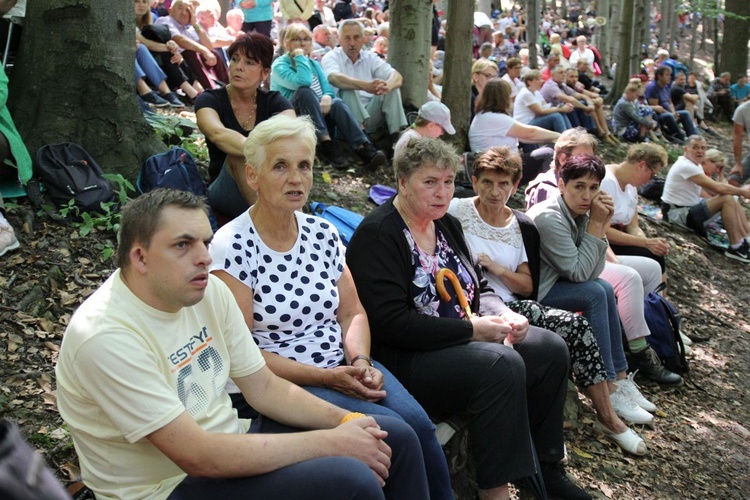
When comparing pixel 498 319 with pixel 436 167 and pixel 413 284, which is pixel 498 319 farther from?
pixel 436 167

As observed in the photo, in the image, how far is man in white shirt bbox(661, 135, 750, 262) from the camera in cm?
944

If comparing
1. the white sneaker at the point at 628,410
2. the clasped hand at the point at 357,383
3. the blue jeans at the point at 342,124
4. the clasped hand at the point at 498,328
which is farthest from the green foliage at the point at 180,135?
the white sneaker at the point at 628,410

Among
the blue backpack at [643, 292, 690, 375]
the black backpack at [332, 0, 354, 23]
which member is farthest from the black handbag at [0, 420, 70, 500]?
the black backpack at [332, 0, 354, 23]

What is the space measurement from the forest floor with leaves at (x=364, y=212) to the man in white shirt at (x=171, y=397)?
2.91ft

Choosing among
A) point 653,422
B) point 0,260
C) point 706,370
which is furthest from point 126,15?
point 706,370

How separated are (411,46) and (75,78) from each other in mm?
4243

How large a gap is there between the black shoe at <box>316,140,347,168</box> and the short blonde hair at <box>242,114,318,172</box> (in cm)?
388

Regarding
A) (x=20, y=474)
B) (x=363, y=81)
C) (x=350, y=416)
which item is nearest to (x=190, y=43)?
(x=363, y=81)

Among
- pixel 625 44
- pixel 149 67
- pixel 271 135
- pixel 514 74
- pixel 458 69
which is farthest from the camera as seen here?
pixel 625 44

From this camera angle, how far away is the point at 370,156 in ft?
24.2

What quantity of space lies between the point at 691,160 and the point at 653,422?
17.7 ft

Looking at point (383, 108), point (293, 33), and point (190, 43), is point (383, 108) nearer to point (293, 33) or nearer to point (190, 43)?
point (293, 33)

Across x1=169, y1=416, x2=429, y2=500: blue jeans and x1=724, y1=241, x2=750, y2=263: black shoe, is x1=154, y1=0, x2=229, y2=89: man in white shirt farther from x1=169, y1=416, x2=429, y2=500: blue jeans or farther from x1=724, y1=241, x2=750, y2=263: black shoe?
x1=169, y1=416, x2=429, y2=500: blue jeans

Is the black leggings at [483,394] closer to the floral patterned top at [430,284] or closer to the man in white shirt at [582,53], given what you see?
the floral patterned top at [430,284]
